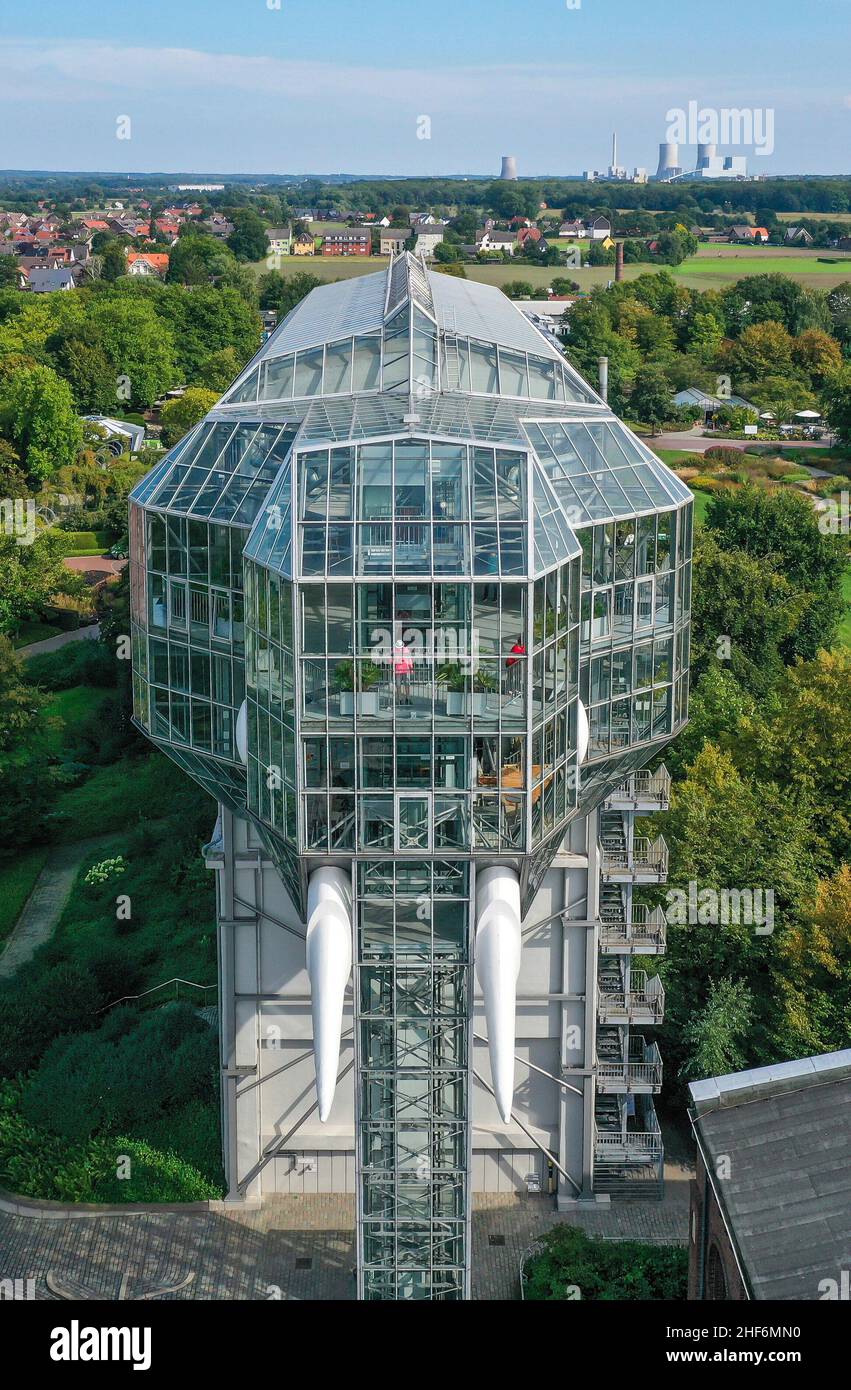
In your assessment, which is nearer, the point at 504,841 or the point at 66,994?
the point at 504,841

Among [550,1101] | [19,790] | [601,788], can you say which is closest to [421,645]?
[601,788]

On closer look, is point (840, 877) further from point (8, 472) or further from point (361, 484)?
point (8, 472)

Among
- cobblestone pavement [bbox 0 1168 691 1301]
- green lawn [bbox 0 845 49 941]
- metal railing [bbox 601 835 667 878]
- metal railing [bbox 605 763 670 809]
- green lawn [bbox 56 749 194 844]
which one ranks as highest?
metal railing [bbox 605 763 670 809]

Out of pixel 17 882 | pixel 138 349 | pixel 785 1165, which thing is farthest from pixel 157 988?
pixel 138 349

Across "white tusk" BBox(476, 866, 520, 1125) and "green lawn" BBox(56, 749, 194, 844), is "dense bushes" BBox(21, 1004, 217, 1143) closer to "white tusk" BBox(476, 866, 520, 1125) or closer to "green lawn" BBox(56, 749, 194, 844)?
"white tusk" BBox(476, 866, 520, 1125)

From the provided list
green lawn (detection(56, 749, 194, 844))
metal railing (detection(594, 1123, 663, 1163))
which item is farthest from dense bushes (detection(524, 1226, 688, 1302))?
green lawn (detection(56, 749, 194, 844))

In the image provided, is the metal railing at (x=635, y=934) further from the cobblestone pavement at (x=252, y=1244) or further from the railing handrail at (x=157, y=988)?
the railing handrail at (x=157, y=988)
